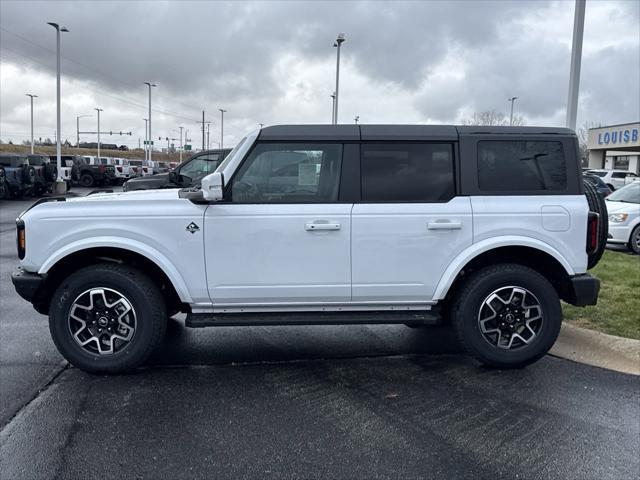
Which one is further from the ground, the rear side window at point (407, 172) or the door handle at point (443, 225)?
the rear side window at point (407, 172)

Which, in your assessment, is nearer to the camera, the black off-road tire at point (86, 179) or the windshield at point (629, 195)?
the windshield at point (629, 195)

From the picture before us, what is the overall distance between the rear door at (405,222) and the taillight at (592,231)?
3.25 feet

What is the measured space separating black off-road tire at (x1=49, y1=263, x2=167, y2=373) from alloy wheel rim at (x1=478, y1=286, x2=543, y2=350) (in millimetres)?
2610

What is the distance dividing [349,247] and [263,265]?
687 millimetres

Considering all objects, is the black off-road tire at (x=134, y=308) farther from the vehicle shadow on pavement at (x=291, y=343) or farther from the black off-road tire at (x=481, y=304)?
the black off-road tire at (x=481, y=304)

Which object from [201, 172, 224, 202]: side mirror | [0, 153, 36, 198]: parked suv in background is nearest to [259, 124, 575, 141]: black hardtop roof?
[201, 172, 224, 202]: side mirror

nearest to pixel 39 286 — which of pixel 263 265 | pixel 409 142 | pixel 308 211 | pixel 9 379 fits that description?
pixel 9 379

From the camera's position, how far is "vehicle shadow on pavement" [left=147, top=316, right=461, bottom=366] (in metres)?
5.03

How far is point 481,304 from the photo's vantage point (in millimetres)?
4535

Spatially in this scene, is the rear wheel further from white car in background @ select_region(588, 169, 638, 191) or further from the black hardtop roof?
the black hardtop roof

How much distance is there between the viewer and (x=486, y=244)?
449 centimetres

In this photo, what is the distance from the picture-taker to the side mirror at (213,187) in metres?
4.25

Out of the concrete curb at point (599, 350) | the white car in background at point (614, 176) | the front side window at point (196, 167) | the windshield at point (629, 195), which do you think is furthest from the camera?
the white car in background at point (614, 176)

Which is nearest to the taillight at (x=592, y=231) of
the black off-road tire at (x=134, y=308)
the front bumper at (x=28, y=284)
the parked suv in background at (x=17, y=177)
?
the black off-road tire at (x=134, y=308)
